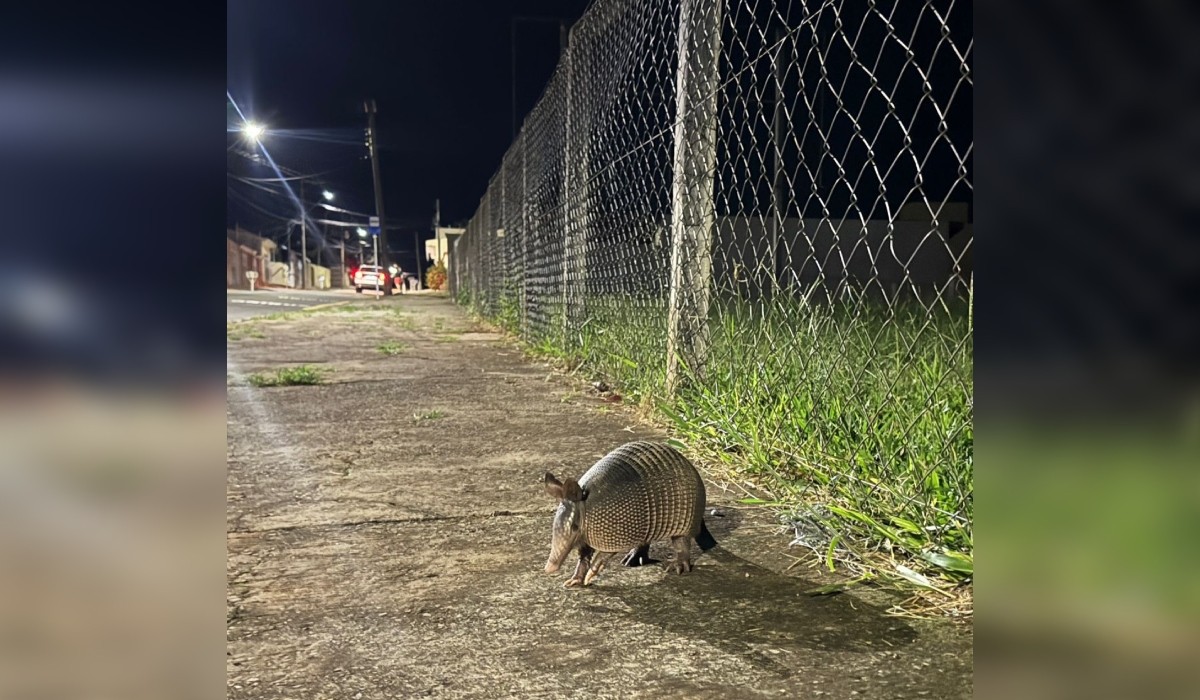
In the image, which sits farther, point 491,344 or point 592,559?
point 491,344

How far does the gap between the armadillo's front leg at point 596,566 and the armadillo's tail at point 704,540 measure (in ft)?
0.87

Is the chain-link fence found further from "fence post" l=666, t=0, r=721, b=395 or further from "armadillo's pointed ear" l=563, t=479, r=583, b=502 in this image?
"armadillo's pointed ear" l=563, t=479, r=583, b=502

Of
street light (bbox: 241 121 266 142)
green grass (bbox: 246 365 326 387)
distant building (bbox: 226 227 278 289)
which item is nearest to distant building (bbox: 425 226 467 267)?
street light (bbox: 241 121 266 142)

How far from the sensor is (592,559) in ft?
6.11

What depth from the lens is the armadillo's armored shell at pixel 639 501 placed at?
1846mm

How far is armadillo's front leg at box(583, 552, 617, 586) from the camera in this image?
1.82 meters

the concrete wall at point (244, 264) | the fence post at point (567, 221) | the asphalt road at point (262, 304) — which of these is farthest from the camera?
the concrete wall at point (244, 264)

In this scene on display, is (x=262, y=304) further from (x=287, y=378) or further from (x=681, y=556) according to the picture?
(x=681, y=556)
